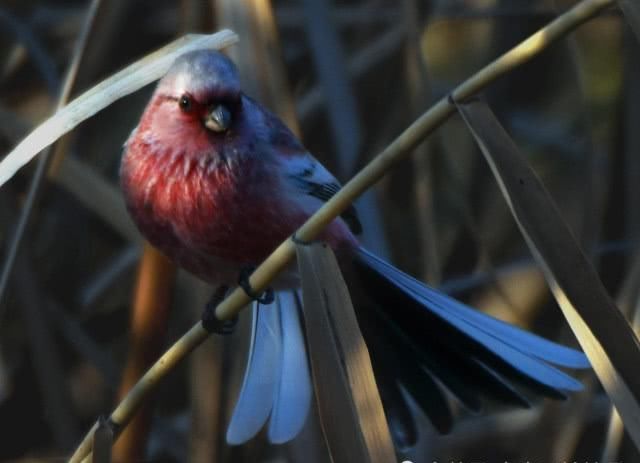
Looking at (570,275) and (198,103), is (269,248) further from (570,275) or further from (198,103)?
(570,275)

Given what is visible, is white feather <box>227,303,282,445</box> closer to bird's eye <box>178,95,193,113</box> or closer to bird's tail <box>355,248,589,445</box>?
bird's tail <box>355,248,589,445</box>

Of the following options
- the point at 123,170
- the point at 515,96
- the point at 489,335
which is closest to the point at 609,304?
the point at 489,335

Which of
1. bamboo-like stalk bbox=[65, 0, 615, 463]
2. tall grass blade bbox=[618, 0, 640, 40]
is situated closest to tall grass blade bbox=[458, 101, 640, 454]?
bamboo-like stalk bbox=[65, 0, 615, 463]

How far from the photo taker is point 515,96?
12.0ft

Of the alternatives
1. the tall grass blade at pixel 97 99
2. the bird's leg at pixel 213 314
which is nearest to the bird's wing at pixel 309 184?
the bird's leg at pixel 213 314

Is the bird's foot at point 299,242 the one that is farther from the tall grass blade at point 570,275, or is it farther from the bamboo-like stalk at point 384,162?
the tall grass blade at point 570,275

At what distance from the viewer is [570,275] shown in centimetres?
120

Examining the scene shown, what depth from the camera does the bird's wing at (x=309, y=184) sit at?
2.07 m

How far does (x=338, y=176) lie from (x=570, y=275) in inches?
52.6

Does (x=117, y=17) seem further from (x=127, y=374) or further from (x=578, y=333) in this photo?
(x=578, y=333)

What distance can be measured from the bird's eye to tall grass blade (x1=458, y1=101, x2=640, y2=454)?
0.76 m

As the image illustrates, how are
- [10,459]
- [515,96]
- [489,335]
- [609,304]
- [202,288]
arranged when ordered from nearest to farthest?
[609,304] → [489,335] → [202,288] → [10,459] → [515,96]

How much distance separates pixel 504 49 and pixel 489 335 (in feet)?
4.05

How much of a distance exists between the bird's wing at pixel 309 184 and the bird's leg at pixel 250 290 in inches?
5.9
